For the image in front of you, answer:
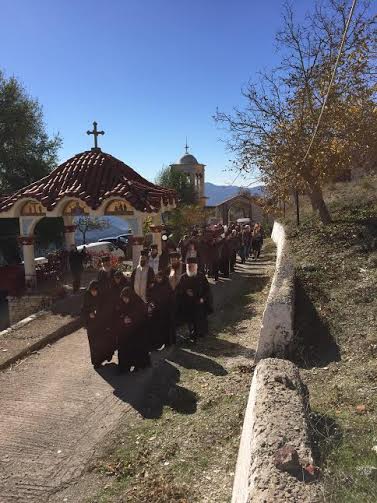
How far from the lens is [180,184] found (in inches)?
1727

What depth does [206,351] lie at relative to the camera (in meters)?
8.66

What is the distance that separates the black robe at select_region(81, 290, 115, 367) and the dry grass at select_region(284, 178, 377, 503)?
3.09 metres

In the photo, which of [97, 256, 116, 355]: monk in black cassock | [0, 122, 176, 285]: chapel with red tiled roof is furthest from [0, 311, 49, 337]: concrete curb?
[97, 256, 116, 355]: monk in black cassock

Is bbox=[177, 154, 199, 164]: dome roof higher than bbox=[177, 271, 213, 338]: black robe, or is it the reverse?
bbox=[177, 154, 199, 164]: dome roof

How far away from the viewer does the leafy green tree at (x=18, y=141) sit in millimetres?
23308

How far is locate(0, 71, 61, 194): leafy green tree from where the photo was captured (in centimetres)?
2331

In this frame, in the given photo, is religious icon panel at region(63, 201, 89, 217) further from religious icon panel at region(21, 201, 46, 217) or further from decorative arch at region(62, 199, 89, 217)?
religious icon panel at region(21, 201, 46, 217)

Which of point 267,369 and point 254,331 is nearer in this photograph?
point 267,369

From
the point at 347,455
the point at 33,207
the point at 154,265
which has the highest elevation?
the point at 33,207

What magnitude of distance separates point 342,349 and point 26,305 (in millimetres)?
9361

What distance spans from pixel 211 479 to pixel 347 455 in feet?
4.99

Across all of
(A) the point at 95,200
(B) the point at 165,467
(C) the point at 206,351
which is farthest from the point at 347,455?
(A) the point at 95,200

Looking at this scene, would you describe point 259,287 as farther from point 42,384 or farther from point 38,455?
point 38,455

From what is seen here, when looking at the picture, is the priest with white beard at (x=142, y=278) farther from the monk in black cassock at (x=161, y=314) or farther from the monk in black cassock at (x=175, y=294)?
the monk in black cassock at (x=175, y=294)
